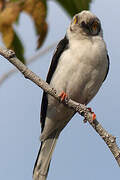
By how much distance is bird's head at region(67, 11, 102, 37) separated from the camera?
216 inches

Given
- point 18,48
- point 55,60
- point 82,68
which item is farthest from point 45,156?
point 18,48

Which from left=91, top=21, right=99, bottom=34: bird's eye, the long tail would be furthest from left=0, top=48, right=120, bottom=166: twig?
the long tail

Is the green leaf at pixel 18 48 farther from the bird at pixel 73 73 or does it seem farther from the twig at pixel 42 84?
the bird at pixel 73 73

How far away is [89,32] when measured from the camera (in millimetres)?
5508

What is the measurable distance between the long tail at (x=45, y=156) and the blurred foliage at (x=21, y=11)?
379 centimetres

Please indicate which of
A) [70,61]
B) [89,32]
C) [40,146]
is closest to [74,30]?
[89,32]

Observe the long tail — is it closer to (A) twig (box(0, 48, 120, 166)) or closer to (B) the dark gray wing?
(B) the dark gray wing

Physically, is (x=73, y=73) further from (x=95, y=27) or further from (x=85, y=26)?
(x=95, y=27)

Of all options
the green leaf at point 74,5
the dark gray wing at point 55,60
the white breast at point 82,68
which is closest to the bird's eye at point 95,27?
the white breast at point 82,68

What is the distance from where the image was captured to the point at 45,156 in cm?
604

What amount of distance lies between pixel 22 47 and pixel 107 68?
336 centimetres

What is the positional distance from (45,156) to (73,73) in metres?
1.76

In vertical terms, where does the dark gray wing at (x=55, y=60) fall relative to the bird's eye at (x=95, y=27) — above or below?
below

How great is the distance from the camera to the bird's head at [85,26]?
216 inches
